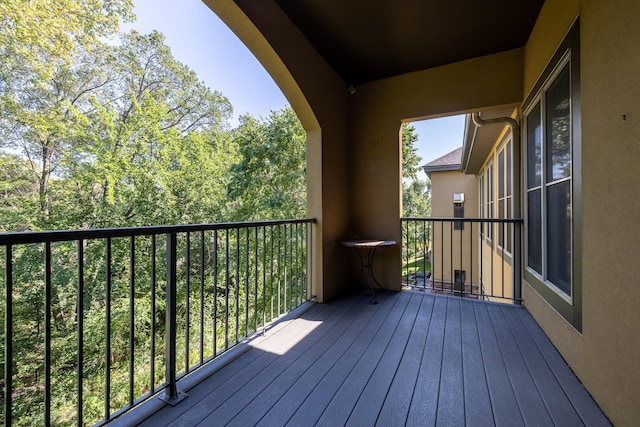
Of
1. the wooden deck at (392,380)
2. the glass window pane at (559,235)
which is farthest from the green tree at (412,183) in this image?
the wooden deck at (392,380)

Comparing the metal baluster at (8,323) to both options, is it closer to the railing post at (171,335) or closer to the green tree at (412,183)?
the railing post at (171,335)

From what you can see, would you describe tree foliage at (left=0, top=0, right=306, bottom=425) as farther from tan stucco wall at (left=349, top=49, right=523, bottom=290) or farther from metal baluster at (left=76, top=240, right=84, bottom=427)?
metal baluster at (left=76, top=240, right=84, bottom=427)

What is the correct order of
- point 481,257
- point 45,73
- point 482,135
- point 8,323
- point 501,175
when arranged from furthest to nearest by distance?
point 45,73 < point 481,257 < point 501,175 < point 482,135 < point 8,323

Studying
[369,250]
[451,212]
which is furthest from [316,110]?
[451,212]

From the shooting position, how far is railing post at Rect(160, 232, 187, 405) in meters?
1.54

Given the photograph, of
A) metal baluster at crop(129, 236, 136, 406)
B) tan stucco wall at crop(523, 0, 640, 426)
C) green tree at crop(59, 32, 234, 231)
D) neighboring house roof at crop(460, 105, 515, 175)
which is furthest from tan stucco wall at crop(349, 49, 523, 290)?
green tree at crop(59, 32, 234, 231)

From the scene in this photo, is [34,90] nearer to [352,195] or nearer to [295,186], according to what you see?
[295,186]

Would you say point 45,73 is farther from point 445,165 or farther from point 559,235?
point 445,165

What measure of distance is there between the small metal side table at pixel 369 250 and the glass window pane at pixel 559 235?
1.52 m

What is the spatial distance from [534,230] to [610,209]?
5.08 ft

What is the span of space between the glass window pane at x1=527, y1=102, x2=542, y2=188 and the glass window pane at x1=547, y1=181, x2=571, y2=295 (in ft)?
1.27

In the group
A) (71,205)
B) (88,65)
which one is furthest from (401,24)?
(88,65)

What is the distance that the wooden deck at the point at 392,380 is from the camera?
4.62 feet

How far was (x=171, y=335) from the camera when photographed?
62.4 inches
